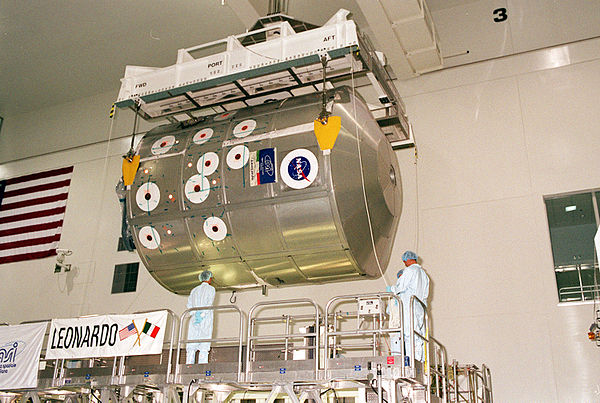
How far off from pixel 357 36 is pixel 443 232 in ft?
15.6

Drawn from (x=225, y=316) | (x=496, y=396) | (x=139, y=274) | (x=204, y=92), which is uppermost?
(x=204, y=92)

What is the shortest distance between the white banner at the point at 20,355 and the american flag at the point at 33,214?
5798 millimetres

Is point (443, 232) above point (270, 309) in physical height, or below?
above

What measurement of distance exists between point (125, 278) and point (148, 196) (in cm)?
454

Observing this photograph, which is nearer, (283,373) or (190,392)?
(283,373)

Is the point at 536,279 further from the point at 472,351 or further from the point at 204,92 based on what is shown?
the point at 204,92

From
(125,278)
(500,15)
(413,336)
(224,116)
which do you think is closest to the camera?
(413,336)

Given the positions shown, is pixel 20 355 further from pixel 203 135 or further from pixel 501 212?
pixel 501 212

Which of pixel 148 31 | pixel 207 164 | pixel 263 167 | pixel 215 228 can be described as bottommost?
pixel 215 228

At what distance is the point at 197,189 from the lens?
10.5 metres

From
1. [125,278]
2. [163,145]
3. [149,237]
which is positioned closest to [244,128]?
[163,145]

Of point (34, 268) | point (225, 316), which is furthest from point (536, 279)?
point (34, 268)

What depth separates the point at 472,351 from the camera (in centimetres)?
1093

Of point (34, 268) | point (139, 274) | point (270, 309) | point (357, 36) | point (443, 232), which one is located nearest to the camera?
point (357, 36)
